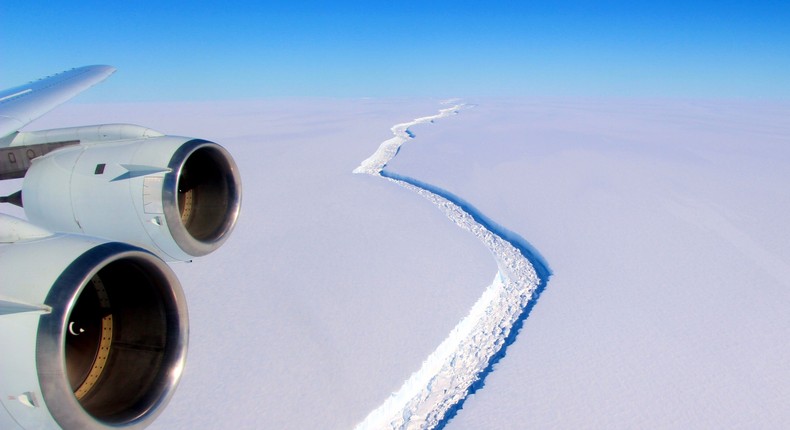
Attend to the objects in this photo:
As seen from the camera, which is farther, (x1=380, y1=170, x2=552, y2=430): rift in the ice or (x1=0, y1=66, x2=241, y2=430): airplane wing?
(x1=380, y1=170, x2=552, y2=430): rift in the ice

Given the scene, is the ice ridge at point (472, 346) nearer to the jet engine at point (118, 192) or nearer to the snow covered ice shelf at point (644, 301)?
the snow covered ice shelf at point (644, 301)

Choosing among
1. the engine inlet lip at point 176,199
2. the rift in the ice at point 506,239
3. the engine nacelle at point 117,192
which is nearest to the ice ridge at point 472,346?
the rift in the ice at point 506,239

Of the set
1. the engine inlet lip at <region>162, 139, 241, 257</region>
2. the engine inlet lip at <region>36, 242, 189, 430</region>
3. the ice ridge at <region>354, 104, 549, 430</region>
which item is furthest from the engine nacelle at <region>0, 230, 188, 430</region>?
the ice ridge at <region>354, 104, 549, 430</region>

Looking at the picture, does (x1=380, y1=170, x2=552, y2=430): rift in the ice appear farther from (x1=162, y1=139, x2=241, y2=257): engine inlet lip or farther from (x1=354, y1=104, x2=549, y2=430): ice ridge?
(x1=162, y1=139, x2=241, y2=257): engine inlet lip

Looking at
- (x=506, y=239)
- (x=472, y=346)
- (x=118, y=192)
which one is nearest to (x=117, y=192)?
(x=118, y=192)

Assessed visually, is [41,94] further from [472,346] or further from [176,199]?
[472,346]

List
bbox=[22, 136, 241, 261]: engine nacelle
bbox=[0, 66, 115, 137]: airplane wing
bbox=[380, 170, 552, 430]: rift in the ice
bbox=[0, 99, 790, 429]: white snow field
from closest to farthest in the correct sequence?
bbox=[0, 66, 115, 137]: airplane wing → bbox=[22, 136, 241, 261]: engine nacelle → bbox=[0, 99, 790, 429]: white snow field → bbox=[380, 170, 552, 430]: rift in the ice
